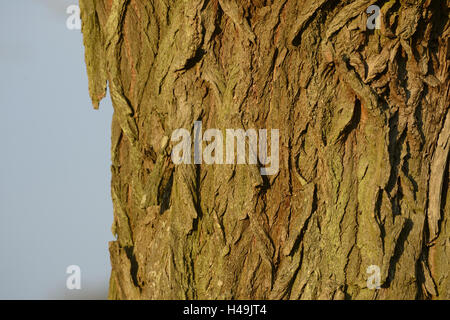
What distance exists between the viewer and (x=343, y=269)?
2.07m

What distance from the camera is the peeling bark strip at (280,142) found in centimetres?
201

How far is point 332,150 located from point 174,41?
0.69m

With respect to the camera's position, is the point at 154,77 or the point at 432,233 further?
the point at 432,233

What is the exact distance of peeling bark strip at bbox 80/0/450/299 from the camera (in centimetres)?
201

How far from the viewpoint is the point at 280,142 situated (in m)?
2.05

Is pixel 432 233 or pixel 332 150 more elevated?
pixel 332 150

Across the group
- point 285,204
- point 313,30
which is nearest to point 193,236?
point 285,204

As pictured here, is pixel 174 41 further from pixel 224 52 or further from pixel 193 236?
pixel 193 236
